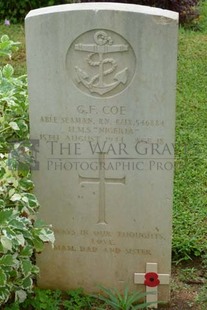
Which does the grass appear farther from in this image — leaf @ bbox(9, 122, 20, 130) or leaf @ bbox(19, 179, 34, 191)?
leaf @ bbox(9, 122, 20, 130)

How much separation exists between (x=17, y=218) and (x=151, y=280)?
906mm

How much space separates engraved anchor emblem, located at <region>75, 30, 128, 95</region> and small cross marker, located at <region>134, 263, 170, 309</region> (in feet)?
3.44

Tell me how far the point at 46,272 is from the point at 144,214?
0.69 m

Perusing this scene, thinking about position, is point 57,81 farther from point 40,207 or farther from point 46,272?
point 46,272

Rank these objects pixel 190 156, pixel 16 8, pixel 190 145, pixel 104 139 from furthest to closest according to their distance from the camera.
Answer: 1. pixel 16 8
2. pixel 190 145
3. pixel 190 156
4. pixel 104 139

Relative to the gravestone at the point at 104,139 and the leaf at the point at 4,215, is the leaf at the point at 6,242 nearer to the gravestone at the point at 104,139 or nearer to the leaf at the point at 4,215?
the leaf at the point at 4,215

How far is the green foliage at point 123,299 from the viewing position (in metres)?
3.54

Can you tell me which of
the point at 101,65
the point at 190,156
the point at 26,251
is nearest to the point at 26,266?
the point at 26,251

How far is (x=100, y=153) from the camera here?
3482 millimetres

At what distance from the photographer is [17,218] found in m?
3.23

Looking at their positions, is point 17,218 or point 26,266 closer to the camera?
point 17,218

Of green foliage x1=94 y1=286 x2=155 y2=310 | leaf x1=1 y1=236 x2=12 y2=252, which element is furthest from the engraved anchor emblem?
green foliage x1=94 y1=286 x2=155 y2=310

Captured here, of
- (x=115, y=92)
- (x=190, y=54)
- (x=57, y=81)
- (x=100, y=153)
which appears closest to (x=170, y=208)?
(x=100, y=153)

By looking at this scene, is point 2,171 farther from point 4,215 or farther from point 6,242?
point 6,242
